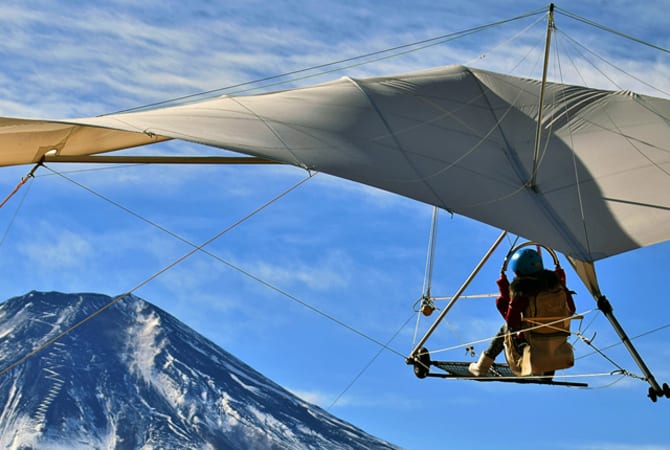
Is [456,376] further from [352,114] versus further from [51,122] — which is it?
[51,122]

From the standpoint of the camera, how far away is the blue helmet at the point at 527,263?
54.7 feet

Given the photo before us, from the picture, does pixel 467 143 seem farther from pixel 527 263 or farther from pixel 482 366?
pixel 482 366

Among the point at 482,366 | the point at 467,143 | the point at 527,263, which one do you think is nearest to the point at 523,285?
the point at 527,263

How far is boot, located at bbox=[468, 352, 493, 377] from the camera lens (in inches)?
699

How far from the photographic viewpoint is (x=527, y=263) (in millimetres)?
16672

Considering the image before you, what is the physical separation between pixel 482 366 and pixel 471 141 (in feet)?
12.0

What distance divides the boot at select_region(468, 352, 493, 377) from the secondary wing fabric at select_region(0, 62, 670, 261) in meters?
2.44

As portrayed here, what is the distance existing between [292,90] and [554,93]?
5060mm

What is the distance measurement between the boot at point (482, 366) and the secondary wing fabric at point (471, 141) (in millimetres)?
2439

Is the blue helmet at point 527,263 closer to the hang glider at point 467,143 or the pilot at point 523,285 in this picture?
the pilot at point 523,285

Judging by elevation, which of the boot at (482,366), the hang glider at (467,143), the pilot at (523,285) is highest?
the hang glider at (467,143)

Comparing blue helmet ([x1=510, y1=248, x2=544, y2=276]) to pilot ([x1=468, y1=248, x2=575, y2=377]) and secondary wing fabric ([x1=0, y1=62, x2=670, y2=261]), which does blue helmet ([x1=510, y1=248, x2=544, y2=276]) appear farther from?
secondary wing fabric ([x1=0, y1=62, x2=670, y2=261])

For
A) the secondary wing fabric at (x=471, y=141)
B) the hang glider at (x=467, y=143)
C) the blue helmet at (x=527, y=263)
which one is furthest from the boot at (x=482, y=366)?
the secondary wing fabric at (x=471, y=141)

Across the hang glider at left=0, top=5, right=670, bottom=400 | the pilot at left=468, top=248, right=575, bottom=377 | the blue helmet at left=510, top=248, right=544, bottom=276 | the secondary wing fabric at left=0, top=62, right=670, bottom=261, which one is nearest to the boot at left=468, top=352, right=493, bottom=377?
the pilot at left=468, top=248, right=575, bottom=377
